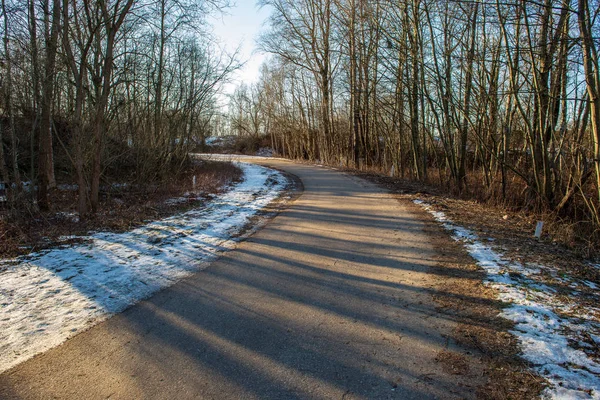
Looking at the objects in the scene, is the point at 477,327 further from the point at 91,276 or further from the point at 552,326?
the point at 91,276

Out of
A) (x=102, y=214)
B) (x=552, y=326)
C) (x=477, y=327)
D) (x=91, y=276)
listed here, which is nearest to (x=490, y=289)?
(x=552, y=326)

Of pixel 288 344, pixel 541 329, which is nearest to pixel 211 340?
pixel 288 344

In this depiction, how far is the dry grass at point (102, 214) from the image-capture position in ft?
21.1

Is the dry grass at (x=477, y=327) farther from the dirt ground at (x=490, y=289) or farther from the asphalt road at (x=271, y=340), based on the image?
the asphalt road at (x=271, y=340)

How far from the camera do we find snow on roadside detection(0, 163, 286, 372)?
11.6 feet

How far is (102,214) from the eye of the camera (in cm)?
891

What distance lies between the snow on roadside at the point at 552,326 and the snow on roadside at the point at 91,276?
4.07m

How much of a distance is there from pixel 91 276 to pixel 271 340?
9.66 ft

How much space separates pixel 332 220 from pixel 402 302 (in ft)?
14.3

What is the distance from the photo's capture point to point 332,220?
845 centimetres

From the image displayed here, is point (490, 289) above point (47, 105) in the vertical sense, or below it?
below

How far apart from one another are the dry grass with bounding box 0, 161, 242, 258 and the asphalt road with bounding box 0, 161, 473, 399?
3.38 meters

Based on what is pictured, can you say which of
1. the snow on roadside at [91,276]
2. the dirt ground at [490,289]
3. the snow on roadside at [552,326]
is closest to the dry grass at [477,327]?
the dirt ground at [490,289]

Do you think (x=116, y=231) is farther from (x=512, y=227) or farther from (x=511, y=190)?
(x=511, y=190)
